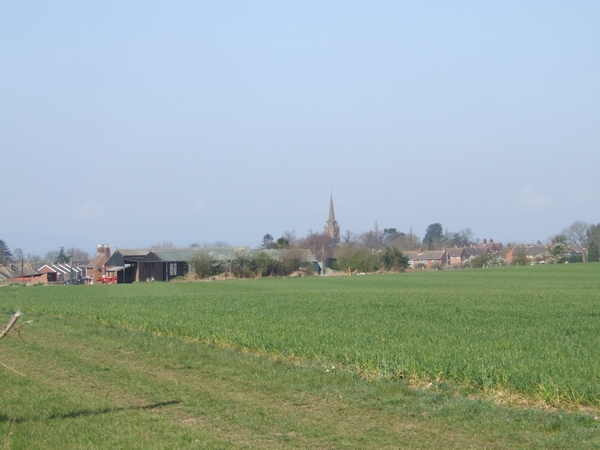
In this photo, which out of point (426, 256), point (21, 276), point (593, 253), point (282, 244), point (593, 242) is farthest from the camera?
point (426, 256)

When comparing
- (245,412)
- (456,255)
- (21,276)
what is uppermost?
(456,255)

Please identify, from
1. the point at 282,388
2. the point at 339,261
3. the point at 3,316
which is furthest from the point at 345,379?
the point at 339,261

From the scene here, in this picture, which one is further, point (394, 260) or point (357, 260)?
point (357, 260)

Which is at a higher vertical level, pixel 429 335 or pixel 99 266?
pixel 99 266

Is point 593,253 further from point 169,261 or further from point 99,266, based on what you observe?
point 99,266

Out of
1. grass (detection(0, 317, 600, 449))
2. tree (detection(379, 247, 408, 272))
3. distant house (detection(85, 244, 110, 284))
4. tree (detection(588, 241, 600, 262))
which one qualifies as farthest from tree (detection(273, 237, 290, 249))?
grass (detection(0, 317, 600, 449))

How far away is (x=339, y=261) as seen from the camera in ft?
366

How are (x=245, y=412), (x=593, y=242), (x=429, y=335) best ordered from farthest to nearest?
(x=593, y=242)
(x=429, y=335)
(x=245, y=412)

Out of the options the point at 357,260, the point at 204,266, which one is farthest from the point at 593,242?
the point at 204,266

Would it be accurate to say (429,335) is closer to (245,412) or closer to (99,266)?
(245,412)

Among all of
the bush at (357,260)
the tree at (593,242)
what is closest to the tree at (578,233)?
the tree at (593,242)

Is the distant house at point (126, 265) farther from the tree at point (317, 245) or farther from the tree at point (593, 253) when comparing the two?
the tree at point (593, 253)

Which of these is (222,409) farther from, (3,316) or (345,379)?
(3,316)

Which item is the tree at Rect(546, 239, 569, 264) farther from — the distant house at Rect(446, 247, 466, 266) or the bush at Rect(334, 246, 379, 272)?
the distant house at Rect(446, 247, 466, 266)
